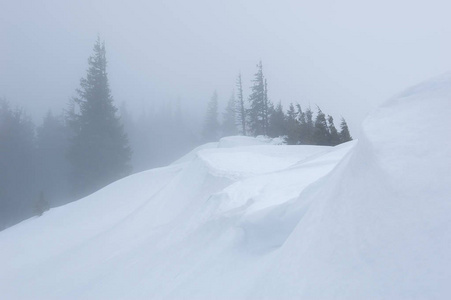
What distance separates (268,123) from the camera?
142ft

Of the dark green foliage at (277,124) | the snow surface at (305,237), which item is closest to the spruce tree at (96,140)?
the dark green foliage at (277,124)

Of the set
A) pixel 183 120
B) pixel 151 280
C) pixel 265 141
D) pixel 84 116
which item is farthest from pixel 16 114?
pixel 151 280

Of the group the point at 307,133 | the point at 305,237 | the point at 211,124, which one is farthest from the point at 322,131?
the point at 211,124

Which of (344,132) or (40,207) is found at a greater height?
(344,132)

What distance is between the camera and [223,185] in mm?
10492

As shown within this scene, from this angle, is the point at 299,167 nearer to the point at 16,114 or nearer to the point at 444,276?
the point at 444,276

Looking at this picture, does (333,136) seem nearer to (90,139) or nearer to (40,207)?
(40,207)

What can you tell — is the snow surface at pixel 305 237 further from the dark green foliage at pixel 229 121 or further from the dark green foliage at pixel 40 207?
the dark green foliage at pixel 229 121

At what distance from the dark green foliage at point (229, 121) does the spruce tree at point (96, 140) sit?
27408 mm

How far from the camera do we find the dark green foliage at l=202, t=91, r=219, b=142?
5859 cm

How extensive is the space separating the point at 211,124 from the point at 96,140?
28086 mm

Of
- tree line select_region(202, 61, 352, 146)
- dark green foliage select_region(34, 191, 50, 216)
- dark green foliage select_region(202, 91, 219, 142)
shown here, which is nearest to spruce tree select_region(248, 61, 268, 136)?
tree line select_region(202, 61, 352, 146)

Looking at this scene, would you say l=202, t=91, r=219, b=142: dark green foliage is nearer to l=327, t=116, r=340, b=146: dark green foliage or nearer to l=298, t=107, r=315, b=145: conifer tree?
l=298, t=107, r=315, b=145: conifer tree

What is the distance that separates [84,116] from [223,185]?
2605cm
